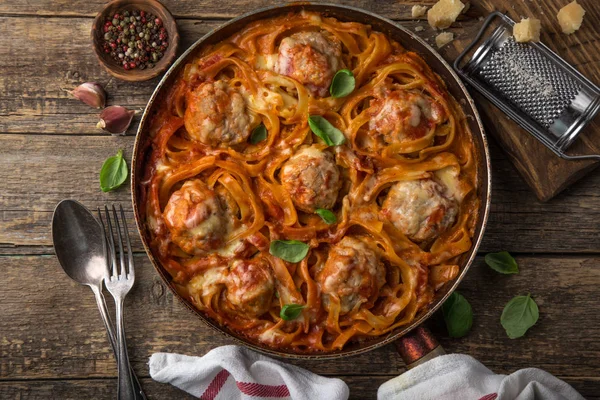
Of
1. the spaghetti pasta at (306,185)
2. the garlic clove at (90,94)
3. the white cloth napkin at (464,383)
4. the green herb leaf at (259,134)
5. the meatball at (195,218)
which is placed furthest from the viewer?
the garlic clove at (90,94)

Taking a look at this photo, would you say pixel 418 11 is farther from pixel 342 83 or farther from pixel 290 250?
pixel 290 250

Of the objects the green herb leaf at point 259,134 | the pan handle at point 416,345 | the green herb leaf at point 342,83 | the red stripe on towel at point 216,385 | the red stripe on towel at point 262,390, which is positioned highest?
the green herb leaf at point 342,83

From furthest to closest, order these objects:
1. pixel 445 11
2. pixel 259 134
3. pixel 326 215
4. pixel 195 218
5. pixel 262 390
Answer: pixel 445 11, pixel 262 390, pixel 259 134, pixel 326 215, pixel 195 218

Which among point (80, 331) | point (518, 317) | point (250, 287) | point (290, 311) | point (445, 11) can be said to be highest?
point (445, 11)

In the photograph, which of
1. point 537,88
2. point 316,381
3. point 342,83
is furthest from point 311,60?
point 316,381

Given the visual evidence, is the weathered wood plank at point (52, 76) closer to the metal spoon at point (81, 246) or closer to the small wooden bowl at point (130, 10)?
the small wooden bowl at point (130, 10)

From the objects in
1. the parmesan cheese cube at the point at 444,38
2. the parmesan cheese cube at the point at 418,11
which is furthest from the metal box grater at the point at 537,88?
the parmesan cheese cube at the point at 418,11

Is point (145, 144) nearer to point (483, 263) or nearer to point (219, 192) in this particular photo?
point (219, 192)

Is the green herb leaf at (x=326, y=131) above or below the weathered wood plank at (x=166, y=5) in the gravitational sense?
below

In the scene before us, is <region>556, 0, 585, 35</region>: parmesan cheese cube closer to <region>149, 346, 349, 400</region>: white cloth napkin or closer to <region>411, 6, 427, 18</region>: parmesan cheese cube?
<region>411, 6, 427, 18</region>: parmesan cheese cube
